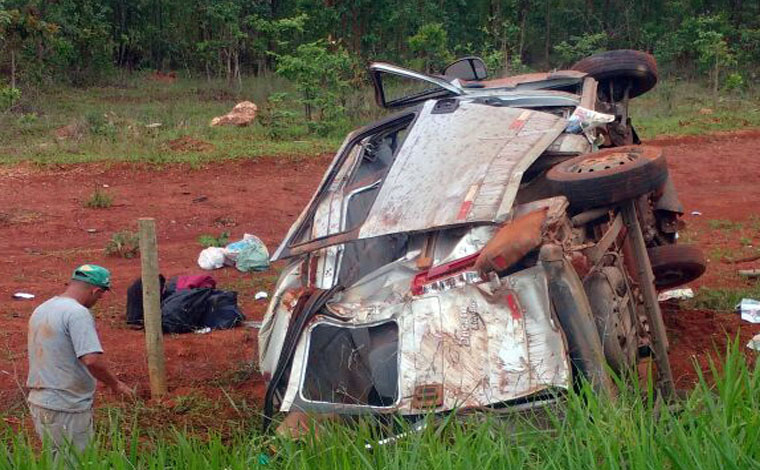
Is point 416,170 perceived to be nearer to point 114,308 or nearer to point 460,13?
point 114,308

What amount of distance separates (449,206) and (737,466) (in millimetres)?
2215

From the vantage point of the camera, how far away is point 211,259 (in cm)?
1030

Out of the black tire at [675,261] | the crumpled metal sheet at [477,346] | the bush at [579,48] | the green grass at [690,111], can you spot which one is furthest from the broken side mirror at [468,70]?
the bush at [579,48]

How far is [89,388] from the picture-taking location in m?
5.54

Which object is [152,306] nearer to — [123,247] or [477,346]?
[477,346]

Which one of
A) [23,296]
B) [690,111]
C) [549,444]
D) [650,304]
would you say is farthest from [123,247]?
[690,111]

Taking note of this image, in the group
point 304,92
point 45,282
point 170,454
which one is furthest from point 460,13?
point 170,454

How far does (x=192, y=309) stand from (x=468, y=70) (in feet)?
9.39

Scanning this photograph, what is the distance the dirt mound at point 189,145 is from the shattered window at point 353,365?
11.7 metres

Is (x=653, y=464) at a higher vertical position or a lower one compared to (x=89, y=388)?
higher

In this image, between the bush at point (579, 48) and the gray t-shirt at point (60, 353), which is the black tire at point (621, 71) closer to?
the gray t-shirt at point (60, 353)

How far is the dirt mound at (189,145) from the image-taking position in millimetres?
16266

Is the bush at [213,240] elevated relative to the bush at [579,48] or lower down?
lower down

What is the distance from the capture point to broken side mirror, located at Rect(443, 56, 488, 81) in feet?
24.7
